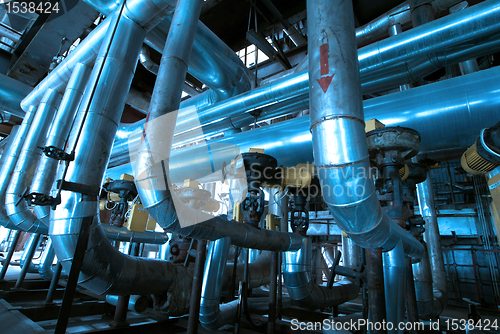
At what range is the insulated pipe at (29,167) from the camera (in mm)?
3258

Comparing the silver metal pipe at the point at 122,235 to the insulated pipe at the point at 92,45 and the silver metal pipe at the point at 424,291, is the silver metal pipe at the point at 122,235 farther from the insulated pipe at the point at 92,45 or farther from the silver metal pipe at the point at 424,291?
the silver metal pipe at the point at 424,291

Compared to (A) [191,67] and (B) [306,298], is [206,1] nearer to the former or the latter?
(A) [191,67]

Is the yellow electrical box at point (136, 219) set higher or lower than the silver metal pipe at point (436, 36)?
lower

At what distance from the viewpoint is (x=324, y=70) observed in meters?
1.25

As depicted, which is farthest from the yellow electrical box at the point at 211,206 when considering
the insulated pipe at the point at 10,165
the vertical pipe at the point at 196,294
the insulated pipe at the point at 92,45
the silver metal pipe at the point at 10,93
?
the silver metal pipe at the point at 10,93

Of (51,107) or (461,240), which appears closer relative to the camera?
(51,107)

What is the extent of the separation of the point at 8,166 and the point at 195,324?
3563mm

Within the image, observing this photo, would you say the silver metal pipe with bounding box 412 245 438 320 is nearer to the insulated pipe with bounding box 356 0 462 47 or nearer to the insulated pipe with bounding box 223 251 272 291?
the insulated pipe with bounding box 223 251 272 291

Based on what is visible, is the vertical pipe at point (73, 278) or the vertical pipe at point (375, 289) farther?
the vertical pipe at point (73, 278)

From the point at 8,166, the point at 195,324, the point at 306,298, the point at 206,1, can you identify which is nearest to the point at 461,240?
the point at 306,298

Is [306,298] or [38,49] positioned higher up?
[38,49]

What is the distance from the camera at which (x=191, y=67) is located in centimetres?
302

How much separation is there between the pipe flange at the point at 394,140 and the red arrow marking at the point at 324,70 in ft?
2.01

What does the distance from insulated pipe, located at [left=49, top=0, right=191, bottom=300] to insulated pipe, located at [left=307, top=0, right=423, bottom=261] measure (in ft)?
4.53
